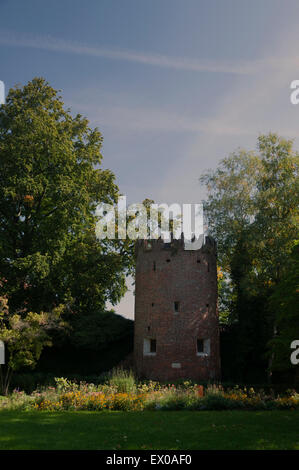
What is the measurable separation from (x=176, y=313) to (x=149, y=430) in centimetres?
1332

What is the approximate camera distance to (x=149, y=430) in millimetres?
9281

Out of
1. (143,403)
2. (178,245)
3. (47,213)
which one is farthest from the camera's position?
(47,213)

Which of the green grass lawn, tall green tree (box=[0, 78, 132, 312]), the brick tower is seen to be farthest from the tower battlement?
the green grass lawn

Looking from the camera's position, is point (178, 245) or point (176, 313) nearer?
point (176, 313)

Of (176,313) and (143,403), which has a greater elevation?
(176,313)

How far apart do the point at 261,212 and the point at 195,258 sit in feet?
15.6

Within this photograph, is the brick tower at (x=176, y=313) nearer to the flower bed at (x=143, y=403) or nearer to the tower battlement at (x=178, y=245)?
the tower battlement at (x=178, y=245)

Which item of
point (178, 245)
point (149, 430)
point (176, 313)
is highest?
point (178, 245)

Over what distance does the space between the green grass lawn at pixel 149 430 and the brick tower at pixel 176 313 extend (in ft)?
31.9

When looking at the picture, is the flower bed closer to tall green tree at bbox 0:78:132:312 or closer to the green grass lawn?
the green grass lawn

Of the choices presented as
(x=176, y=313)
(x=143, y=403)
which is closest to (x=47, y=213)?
(x=176, y=313)

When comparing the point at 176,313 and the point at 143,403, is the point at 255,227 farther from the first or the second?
the point at 143,403

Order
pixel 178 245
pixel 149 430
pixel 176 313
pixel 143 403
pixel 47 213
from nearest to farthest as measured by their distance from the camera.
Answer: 1. pixel 149 430
2. pixel 143 403
3. pixel 176 313
4. pixel 178 245
5. pixel 47 213
